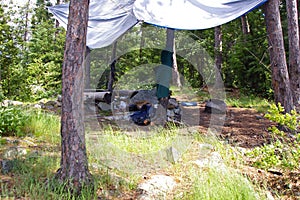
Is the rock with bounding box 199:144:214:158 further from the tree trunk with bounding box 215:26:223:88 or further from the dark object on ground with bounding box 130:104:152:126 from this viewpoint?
the tree trunk with bounding box 215:26:223:88

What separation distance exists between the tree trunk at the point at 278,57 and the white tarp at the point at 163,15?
236 millimetres

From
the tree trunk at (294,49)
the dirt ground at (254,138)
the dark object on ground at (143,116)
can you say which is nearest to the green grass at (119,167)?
the dirt ground at (254,138)

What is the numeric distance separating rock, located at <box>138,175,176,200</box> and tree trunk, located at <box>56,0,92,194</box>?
38 centimetres

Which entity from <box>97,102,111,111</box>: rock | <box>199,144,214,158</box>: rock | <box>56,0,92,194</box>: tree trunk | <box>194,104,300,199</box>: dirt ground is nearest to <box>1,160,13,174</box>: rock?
<box>56,0,92,194</box>: tree trunk

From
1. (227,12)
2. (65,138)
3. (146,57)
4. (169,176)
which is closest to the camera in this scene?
(65,138)

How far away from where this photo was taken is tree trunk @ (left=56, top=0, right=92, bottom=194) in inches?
66.4

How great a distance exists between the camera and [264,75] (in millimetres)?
6961

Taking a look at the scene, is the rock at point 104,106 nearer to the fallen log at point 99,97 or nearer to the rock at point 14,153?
the fallen log at point 99,97

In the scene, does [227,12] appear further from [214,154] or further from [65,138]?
[65,138]

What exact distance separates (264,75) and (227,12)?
4.11m

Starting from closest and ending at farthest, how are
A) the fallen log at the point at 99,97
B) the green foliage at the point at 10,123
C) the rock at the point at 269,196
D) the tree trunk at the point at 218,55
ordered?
the rock at the point at 269,196
the green foliage at the point at 10,123
the fallen log at the point at 99,97
the tree trunk at the point at 218,55

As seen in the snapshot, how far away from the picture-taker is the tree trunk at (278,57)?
3.28m

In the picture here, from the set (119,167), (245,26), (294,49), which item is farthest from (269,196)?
(245,26)

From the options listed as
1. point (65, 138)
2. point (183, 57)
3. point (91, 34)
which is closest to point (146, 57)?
point (183, 57)
